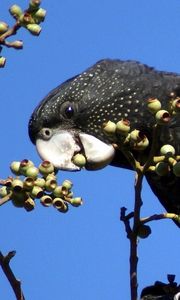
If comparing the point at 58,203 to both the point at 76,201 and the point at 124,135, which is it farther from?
the point at 124,135

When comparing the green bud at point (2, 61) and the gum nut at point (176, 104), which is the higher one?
the green bud at point (2, 61)

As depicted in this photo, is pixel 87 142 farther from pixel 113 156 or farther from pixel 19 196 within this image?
pixel 19 196

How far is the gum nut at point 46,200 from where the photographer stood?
2.05 metres

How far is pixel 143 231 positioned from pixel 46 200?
0.35 m

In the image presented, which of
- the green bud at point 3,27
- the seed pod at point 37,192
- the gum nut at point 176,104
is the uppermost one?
the green bud at point 3,27

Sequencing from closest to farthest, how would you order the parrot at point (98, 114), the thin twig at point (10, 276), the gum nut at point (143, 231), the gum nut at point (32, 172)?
the thin twig at point (10, 276) < the gum nut at point (32, 172) < the gum nut at point (143, 231) < the parrot at point (98, 114)

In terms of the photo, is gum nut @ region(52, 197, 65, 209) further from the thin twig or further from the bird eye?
the bird eye

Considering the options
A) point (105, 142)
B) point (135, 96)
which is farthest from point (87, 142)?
point (135, 96)

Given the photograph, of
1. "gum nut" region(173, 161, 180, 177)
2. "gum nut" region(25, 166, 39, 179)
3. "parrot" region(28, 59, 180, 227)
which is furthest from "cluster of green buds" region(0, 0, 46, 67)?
"parrot" region(28, 59, 180, 227)

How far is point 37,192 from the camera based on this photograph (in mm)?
2025

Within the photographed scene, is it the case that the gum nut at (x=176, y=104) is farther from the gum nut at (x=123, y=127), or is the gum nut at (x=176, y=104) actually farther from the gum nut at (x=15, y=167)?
the gum nut at (x=15, y=167)

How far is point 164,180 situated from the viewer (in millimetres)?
3652

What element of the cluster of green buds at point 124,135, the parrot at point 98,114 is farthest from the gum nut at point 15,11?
the parrot at point 98,114

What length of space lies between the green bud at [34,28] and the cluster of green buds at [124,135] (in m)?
0.33
